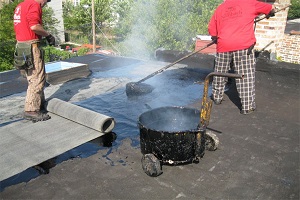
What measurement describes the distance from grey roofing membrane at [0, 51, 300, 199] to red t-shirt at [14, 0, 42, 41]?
1.29 m

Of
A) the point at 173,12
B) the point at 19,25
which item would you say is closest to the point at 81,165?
the point at 19,25

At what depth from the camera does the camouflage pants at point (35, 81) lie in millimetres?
4227

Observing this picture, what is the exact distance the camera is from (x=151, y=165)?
2830mm

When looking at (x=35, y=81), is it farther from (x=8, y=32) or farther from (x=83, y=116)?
(x=8, y=32)

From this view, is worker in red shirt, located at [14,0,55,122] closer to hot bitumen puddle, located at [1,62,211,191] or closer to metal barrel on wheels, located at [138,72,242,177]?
hot bitumen puddle, located at [1,62,211,191]

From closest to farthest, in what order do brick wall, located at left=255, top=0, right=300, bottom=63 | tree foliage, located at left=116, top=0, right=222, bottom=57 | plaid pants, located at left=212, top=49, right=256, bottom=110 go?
plaid pants, located at left=212, top=49, right=256, bottom=110 < brick wall, located at left=255, top=0, right=300, bottom=63 < tree foliage, located at left=116, top=0, right=222, bottom=57

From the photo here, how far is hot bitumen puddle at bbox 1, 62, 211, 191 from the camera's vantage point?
3.23m

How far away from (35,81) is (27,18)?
0.94 meters

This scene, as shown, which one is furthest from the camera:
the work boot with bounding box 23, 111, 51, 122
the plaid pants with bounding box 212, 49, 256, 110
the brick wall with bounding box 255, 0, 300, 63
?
the brick wall with bounding box 255, 0, 300, 63

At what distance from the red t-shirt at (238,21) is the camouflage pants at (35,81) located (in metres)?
2.96

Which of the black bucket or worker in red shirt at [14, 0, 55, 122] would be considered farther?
worker in red shirt at [14, 0, 55, 122]

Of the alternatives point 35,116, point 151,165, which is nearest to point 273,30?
point 151,165

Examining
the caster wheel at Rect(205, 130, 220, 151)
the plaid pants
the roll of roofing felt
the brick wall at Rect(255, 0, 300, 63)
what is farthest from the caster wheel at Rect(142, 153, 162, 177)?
the brick wall at Rect(255, 0, 300, 63)

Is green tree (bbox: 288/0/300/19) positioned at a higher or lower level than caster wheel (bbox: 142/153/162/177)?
higher
